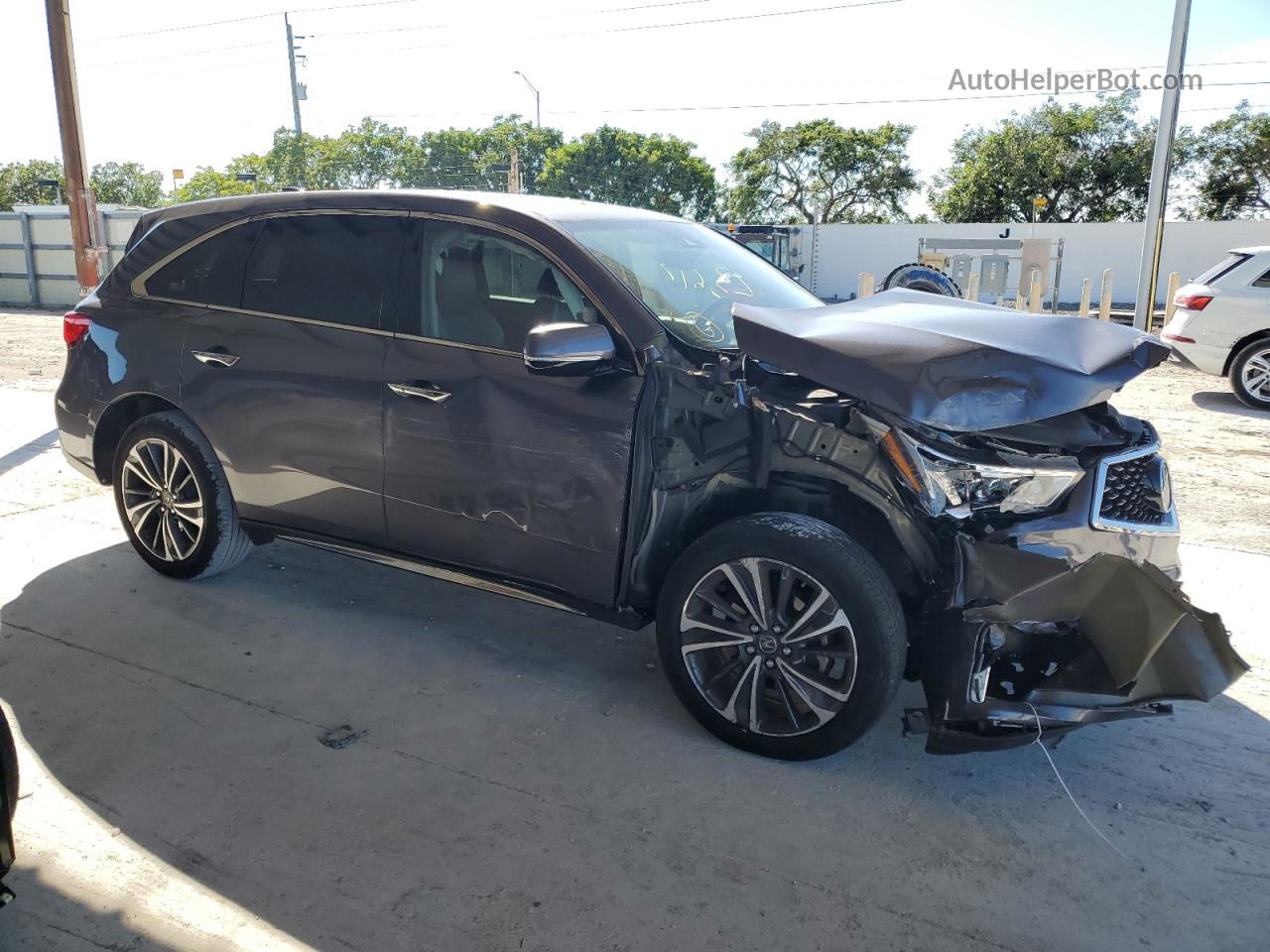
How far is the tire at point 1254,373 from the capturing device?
389 inches

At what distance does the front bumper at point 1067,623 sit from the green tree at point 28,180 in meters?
79.9

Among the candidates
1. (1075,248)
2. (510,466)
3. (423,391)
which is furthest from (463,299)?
(1075,248)

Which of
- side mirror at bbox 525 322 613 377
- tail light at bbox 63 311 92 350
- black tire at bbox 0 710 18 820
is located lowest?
black tire at bbox 0 710 18 820

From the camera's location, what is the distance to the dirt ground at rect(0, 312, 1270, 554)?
600 centimetres

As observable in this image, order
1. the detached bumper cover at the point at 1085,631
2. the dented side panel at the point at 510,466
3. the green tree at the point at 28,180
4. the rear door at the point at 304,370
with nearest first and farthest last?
the detached bumper cover at the point at 1085,631 < the dented side panel at the point at 510,466 < the rear door at the point at 304,370 < the green tree at the point at 28,180

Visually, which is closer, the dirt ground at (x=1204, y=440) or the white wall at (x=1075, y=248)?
the dirt ground at (x=1204, y=440)

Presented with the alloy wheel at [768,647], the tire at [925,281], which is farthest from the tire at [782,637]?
the tire at [925,281]

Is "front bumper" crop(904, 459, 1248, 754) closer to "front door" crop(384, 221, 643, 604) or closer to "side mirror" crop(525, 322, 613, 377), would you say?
"front door" crop(384, 221, 643, 604)

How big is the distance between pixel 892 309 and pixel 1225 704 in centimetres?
200

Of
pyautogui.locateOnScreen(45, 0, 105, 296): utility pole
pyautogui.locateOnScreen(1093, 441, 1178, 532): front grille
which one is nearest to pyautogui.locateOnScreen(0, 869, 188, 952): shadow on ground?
pyautogui.locateOnScreen(1093, 441, 1178, 532): front grille

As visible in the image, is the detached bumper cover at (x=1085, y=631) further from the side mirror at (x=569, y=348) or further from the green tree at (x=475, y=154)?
the green tree at (x=475, y=154)

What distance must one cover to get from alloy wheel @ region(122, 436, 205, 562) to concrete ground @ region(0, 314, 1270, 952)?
1.19 feet

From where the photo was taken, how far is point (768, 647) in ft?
10.5

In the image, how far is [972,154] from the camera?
4891 centimetres
